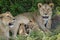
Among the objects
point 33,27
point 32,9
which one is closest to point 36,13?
point 32,9

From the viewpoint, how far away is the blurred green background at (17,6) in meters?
14.7

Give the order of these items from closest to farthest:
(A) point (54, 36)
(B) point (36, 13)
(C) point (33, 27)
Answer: (A) point (54, 36)
(C) point (33, 27)
(B) point (36, 13)

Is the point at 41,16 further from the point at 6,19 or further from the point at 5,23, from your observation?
the point at 5,23

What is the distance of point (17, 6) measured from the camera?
14656 mm

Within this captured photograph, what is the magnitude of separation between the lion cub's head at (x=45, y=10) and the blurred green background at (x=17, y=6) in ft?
1.37

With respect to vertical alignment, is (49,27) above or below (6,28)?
below

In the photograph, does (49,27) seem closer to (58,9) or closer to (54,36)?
(58,9)

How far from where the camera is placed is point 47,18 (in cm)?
1453

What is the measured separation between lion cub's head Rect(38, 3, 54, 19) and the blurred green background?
417 mm

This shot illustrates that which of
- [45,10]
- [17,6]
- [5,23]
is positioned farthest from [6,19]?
[45,10]

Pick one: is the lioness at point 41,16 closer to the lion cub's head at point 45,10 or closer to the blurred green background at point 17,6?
the lion cub's head at point 45,10

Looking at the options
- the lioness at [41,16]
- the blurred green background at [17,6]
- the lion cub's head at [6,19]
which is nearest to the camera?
the lion cub's head at [6,19]

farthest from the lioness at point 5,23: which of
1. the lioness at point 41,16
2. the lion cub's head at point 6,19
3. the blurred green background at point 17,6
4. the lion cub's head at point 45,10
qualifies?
the lion cub's head at point 45,10

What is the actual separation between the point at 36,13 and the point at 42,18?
0.37 m
